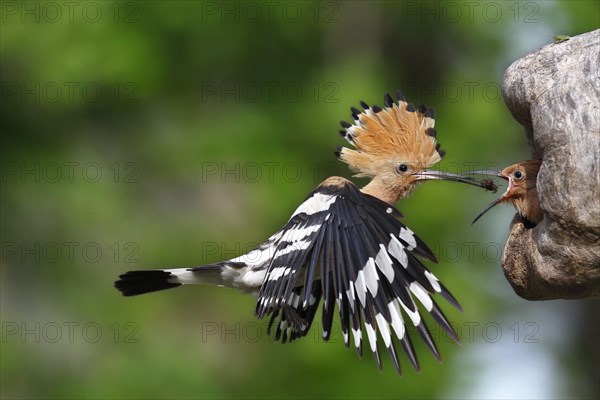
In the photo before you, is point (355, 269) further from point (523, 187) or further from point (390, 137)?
point (390, 137)

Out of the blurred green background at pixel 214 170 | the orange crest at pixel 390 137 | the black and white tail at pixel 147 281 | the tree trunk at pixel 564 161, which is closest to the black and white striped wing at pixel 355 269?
the orange crest at pixel 390 137

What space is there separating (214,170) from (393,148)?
345 centimetres

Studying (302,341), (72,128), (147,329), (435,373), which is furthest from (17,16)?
(435,373)

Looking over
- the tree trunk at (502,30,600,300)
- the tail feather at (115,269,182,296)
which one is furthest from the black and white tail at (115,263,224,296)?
the tree trunk at (502,30,600,300)

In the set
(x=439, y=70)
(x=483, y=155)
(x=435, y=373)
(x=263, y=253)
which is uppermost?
(x=439, y=70)

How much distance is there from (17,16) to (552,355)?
459cm

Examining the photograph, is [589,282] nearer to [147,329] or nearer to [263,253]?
[263,253]

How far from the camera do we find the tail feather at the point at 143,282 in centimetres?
451

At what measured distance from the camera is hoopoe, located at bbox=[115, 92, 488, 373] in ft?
11.7

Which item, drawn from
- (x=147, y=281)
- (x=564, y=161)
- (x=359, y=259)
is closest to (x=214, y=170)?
(x=147, y=281)

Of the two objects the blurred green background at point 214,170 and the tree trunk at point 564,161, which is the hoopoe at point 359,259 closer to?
the tree trunk at point 564,161

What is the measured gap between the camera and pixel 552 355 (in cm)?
Answer: 852

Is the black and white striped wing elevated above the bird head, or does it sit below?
below

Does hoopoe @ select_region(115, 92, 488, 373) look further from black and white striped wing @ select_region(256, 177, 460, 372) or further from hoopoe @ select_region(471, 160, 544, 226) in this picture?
hoopoe @ select_region(471, 160, 544, 226)
